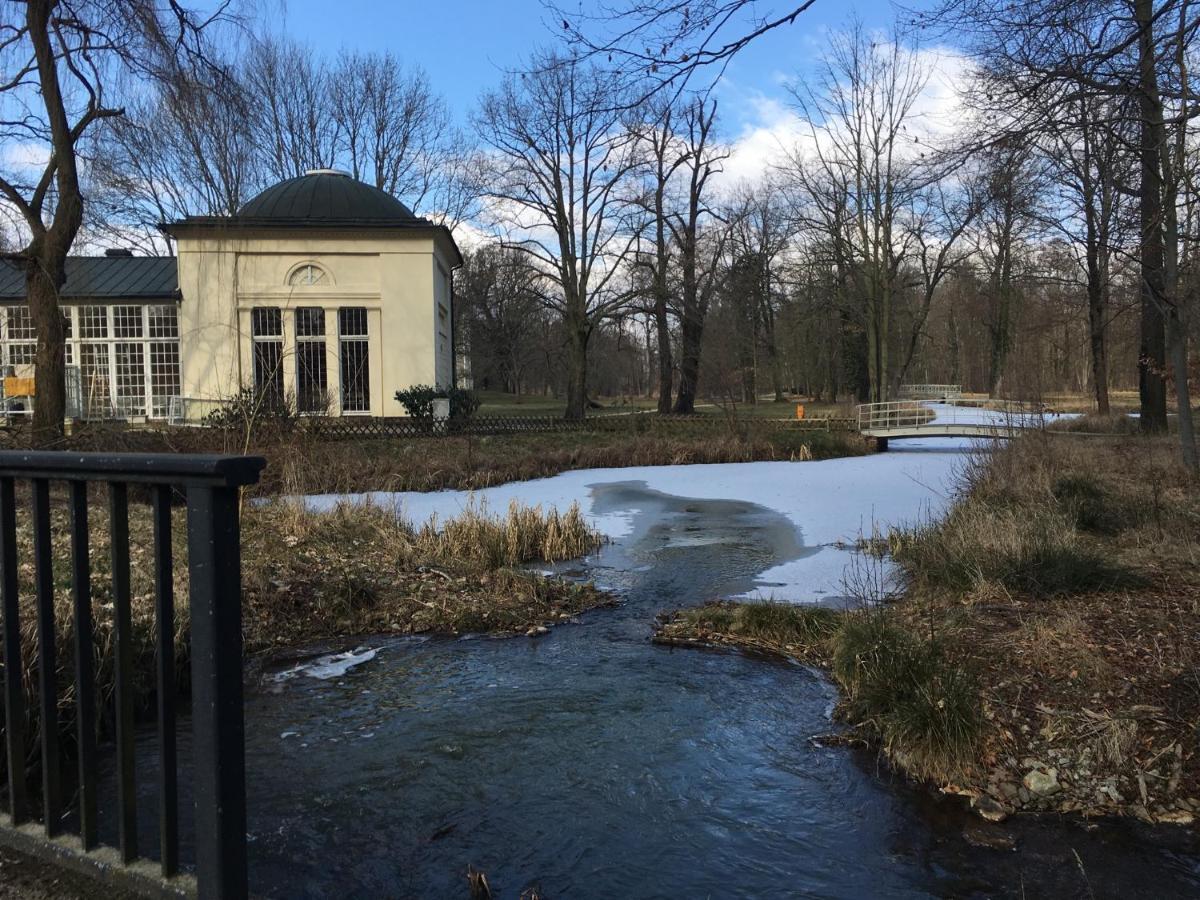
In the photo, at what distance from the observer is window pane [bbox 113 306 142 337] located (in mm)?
27016

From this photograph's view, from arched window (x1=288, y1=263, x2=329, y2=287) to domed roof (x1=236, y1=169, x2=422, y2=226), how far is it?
4.54 ft

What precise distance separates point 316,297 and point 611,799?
24.7 m

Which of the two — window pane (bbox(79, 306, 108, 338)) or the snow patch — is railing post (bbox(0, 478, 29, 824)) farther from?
window pane (bbox(79, 306, 108, 338))

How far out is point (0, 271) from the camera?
1042 inches

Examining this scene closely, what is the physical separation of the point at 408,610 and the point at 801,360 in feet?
165

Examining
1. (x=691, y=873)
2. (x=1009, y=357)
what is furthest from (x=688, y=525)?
(x=691, y=873)

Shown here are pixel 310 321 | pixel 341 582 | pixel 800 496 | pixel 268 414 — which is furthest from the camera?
pixel 310 321

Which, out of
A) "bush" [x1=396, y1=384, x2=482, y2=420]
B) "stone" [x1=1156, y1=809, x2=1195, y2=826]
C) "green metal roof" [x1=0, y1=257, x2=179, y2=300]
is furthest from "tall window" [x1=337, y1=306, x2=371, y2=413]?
"stone" [x1=1156, y1=809, x2=1195, y2=826]

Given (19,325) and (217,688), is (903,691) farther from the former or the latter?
(19,325)

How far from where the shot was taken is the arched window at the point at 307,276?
26.4 metres

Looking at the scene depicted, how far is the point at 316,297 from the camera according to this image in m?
26.6

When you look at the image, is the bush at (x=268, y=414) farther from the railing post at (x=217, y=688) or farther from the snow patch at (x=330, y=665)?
the railing post at (x=217, y=688)

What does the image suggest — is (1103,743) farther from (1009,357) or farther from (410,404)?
(410,404)

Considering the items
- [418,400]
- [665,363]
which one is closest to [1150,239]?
[418,400]
